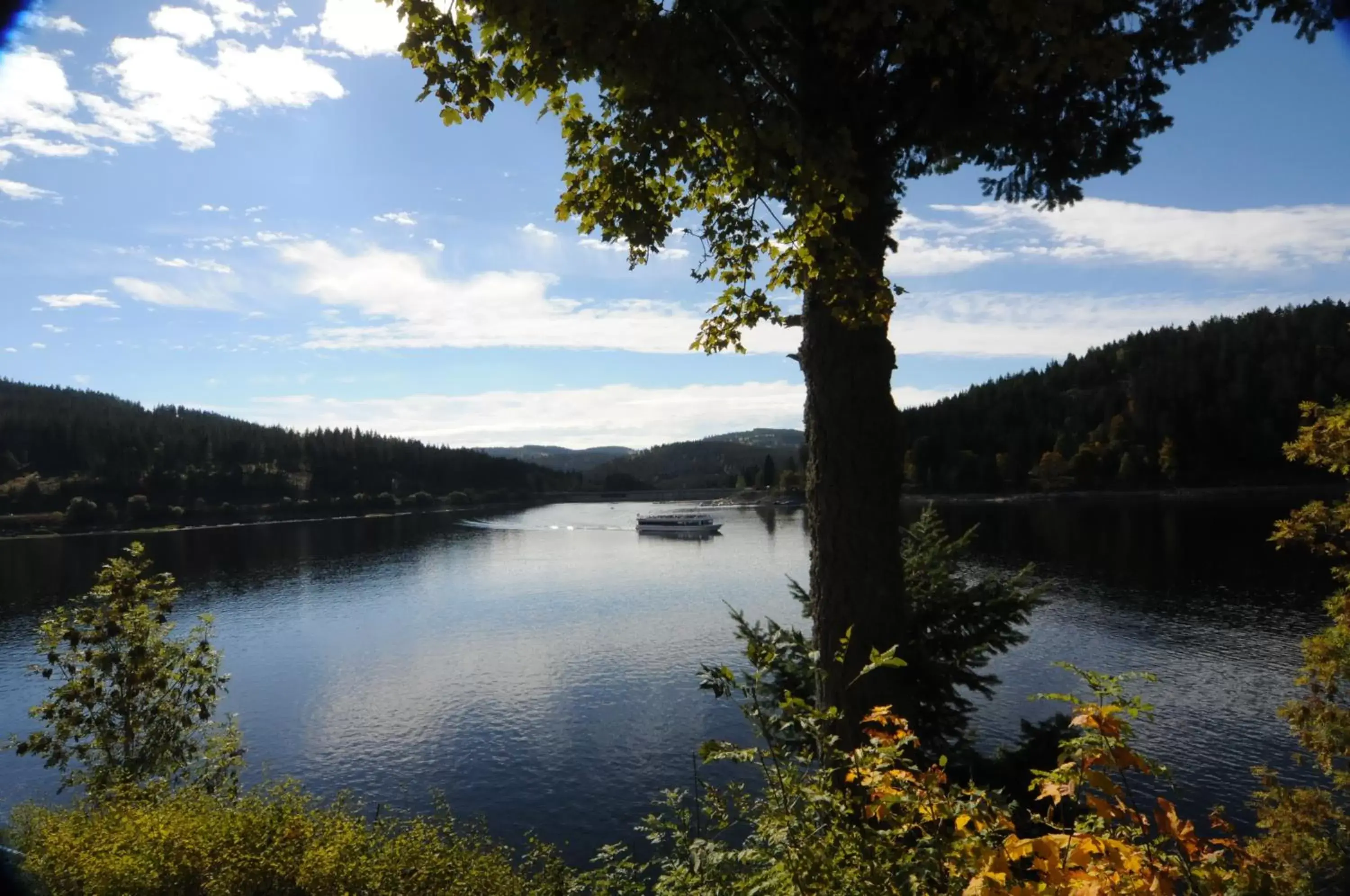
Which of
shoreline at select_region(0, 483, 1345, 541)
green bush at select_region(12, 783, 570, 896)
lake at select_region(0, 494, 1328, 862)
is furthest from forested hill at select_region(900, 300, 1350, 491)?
green bush at select_region(12, 783, 570, 896)

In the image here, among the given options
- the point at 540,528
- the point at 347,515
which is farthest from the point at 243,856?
the point at 347,515

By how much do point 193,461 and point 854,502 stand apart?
156751mm

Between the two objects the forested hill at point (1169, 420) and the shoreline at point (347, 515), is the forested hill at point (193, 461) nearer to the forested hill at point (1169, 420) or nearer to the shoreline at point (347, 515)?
the shoreline at point (347, 515)

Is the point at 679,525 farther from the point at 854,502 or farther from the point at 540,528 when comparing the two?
the point at 854,502

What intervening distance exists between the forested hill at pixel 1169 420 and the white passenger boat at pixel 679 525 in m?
29.5

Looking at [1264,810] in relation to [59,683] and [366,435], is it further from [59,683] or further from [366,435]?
[366,435]

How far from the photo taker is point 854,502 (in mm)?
5871

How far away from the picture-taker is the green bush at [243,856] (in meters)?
6.03

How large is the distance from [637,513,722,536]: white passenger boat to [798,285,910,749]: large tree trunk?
82793 mm

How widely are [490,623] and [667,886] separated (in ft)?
129

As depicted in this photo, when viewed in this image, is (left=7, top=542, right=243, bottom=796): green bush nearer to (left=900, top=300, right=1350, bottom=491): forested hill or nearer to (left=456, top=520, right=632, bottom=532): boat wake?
(left=456, top=520, right=632, bottom=532): boat wake

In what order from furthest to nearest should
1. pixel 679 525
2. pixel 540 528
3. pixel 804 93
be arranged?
pixel 540 528, pixel 679 525, pixel 804 93

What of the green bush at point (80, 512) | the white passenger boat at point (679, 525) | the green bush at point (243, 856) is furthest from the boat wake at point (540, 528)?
the green bush at point (243, 856)

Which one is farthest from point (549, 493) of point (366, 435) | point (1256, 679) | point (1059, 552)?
point (1256, 679)
